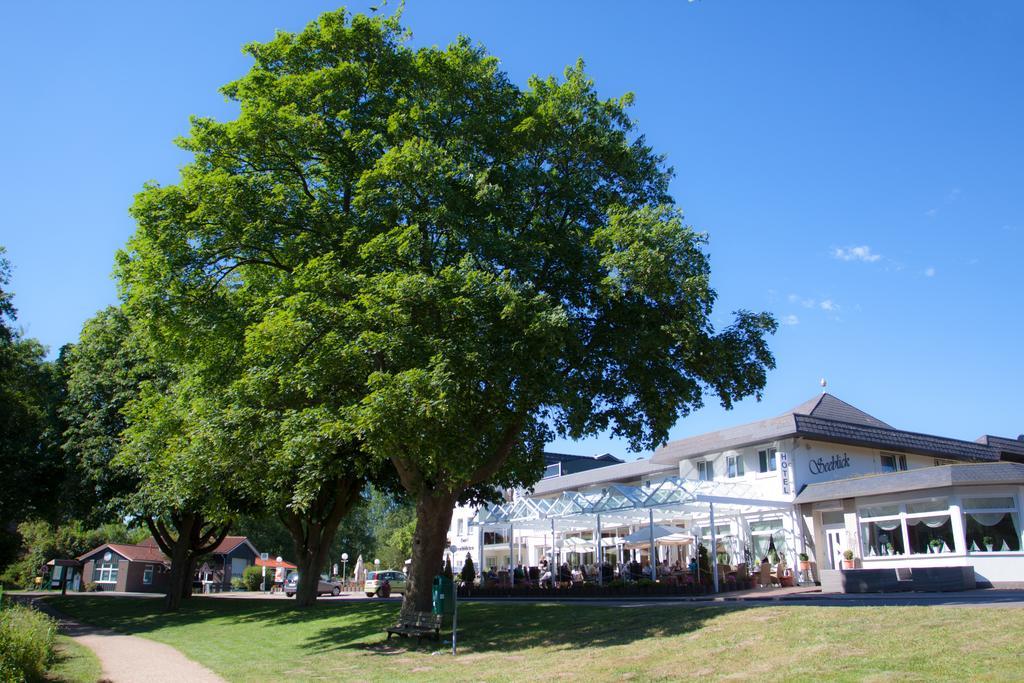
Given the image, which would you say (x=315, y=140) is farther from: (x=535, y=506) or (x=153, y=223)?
(x=535, y=506)

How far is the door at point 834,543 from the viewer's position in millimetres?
29406

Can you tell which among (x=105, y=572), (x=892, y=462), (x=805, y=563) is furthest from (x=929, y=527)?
(x=105, y=572)

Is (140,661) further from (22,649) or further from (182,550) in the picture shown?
(182,550)

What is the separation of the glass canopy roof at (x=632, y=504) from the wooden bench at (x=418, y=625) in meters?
10.4

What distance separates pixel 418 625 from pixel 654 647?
640cm

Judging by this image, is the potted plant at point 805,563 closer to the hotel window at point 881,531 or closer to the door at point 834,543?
the door at point 834,543

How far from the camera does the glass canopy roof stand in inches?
1085

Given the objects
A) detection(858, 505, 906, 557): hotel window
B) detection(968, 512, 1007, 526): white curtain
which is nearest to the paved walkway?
detection(858, 505, 906, 557): hotel window

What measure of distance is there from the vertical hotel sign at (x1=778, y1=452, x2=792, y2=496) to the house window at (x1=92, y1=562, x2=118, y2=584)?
219ft

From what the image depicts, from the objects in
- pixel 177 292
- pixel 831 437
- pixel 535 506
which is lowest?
pixel 535 506

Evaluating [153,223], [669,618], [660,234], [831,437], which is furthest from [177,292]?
[831,437]

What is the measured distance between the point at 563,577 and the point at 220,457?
18141 millimetres

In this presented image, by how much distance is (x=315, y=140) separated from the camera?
59.5 feet

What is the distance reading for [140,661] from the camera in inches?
693
